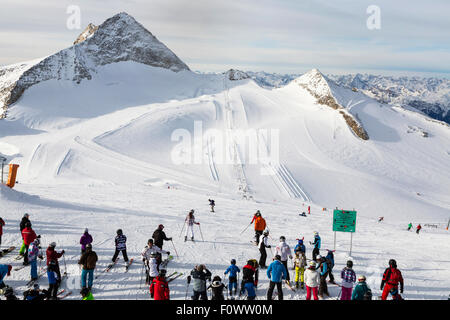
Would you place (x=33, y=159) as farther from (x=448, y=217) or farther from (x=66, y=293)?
(x=448, y=217)

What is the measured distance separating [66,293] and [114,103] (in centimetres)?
6546

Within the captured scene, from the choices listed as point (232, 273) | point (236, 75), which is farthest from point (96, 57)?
point (232, 273)

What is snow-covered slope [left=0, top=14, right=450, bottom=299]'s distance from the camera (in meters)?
15.5

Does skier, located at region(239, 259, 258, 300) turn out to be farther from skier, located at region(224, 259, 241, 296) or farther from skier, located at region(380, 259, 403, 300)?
skier, located at region(380, 259, 403, 300)

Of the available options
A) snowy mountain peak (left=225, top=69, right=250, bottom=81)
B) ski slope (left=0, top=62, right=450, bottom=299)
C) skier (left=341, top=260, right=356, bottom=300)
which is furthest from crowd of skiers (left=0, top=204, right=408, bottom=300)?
snowy mountain peak (left=225, top=69, right=250, bottom=81)

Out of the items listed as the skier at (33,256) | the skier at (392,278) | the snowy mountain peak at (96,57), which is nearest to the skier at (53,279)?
the skier at (33,256)

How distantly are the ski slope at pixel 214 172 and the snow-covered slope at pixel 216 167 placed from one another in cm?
15

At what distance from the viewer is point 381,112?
69.6 m

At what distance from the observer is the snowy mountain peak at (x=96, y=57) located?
228ft

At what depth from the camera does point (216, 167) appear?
136ft

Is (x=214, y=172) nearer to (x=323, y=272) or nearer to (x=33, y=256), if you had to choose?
(x=323, y=272)

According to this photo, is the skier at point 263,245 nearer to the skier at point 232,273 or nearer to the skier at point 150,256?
the skier at point 232,273

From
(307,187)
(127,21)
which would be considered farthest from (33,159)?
(127,21)

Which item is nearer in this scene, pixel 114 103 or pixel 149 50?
pixel 114 103
